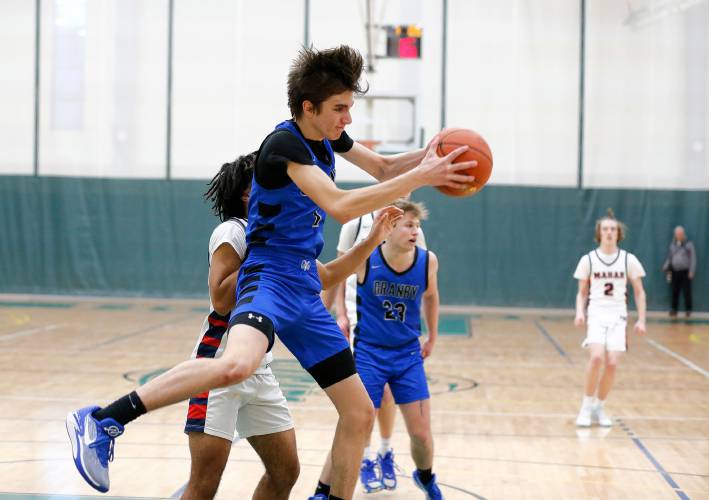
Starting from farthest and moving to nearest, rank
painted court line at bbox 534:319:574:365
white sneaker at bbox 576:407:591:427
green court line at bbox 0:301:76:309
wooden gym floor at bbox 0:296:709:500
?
green court line at bbox 0:301:76:309, painted court line at bbox 534:319:574:365, white sneaker at bbox 576:407:591:427, wooden gym floor at bbox 0:296:709:500

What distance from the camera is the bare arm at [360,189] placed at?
3410 mm

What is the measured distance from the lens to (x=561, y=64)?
688 inches

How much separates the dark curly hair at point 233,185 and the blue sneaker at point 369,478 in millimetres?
2004

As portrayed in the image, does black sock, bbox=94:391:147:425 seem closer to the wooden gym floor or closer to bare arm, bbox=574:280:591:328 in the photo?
the wooden gym floor

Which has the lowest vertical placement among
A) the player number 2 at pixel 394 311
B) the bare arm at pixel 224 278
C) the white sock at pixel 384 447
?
the white sock at pixel 384 447

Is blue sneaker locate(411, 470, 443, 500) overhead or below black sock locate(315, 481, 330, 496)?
below

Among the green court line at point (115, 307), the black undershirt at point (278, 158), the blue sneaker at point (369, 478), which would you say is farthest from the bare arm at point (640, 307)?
the green court line at point (115, 307)

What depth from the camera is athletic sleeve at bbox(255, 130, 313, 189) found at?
3.52 metres

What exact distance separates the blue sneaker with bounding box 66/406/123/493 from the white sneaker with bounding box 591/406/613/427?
4.90 m

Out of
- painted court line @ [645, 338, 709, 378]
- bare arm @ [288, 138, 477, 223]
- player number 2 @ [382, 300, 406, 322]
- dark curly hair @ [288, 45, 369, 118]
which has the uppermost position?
dark curly hair @ [288, 45, 369, 118]

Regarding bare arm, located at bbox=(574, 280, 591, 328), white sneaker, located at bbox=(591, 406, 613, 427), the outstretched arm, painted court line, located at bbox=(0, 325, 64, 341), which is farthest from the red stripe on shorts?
painted court line, located at bbox=(0, 325, 64, 341)

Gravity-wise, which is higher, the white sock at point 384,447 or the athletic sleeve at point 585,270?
the athletic sleeve at point 585,270

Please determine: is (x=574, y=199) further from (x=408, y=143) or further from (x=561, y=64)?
(x=408, y=143)

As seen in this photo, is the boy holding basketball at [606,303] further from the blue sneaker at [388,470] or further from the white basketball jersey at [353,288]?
the blue sneaker at [388,470]
